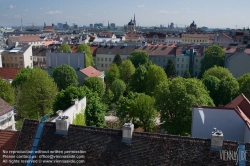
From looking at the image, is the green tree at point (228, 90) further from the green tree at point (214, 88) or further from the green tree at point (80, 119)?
the green tree at point (80, 119)

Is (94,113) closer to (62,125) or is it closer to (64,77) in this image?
(62,125)

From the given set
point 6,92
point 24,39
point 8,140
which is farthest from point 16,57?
point 24,39

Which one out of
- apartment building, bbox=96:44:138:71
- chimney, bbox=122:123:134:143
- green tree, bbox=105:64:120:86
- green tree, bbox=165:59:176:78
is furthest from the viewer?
apartment building, bbox=96:44:138:71

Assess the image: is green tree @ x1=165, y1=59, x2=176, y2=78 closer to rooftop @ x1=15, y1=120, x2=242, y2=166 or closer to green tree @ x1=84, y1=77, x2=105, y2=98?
green tree @ x1=84, y1=77, x2=105, y2=98

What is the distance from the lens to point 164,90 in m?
35.2

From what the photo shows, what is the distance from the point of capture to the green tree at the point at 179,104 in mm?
A: 32094

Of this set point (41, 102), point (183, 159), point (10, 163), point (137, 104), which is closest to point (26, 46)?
point (41, 102)

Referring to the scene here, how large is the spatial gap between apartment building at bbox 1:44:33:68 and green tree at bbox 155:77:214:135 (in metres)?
59.2

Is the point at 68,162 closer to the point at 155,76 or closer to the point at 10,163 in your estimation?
the point at 10,163

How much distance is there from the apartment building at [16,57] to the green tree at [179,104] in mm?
59183

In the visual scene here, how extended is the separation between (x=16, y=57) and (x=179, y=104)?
64186mm

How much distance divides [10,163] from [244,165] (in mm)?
14536

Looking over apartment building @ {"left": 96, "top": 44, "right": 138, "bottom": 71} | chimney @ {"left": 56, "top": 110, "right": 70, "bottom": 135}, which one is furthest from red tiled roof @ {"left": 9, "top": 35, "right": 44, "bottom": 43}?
chimney @ {"left": 56, "top": 110, "right": 70, "bottom": 135}

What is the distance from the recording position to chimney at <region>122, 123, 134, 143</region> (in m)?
16.7
